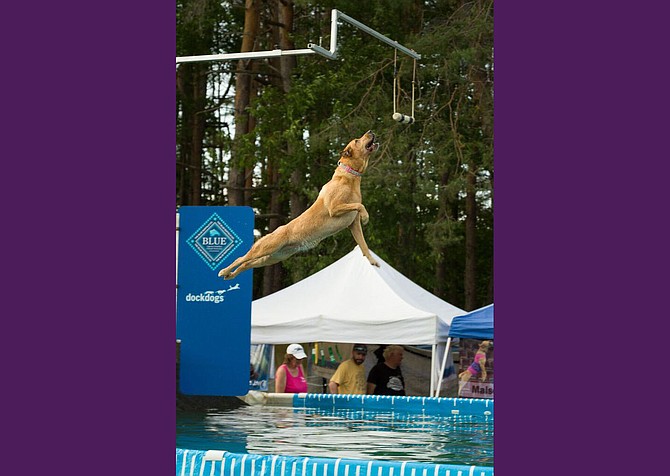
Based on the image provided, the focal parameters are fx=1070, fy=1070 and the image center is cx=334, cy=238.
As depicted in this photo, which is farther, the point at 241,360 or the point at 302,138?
the point at 302,138

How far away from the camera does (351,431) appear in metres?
9.61

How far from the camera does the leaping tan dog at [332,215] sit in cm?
722

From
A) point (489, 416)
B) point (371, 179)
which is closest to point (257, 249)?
point (489, 416)

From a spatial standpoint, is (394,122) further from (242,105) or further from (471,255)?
(242,105)

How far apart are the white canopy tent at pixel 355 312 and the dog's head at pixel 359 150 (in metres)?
4.81

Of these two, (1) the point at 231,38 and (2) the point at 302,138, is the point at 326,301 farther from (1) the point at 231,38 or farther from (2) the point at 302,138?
(1) the point at 231,38

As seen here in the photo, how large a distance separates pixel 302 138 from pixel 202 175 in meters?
6.33

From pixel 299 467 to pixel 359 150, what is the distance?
7.55ft

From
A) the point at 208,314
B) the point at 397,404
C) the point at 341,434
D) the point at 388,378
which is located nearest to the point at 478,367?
the point at 388,378

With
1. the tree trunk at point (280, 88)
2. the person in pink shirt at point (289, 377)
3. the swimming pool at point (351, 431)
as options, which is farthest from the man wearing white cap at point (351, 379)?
the tree trunk at point (280, 88)

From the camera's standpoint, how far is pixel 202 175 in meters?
24.4

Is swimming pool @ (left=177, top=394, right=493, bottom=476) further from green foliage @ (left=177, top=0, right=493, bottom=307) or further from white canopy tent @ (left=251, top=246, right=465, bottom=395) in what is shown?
green foliage @ (left=177, top=0, right=493, bottom=307)

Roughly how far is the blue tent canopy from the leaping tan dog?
13.4ft

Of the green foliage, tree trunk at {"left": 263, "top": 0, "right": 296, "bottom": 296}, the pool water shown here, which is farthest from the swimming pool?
tree trunk at {"left": 263, "top": 0, "right": 296, "bottom": 296}
